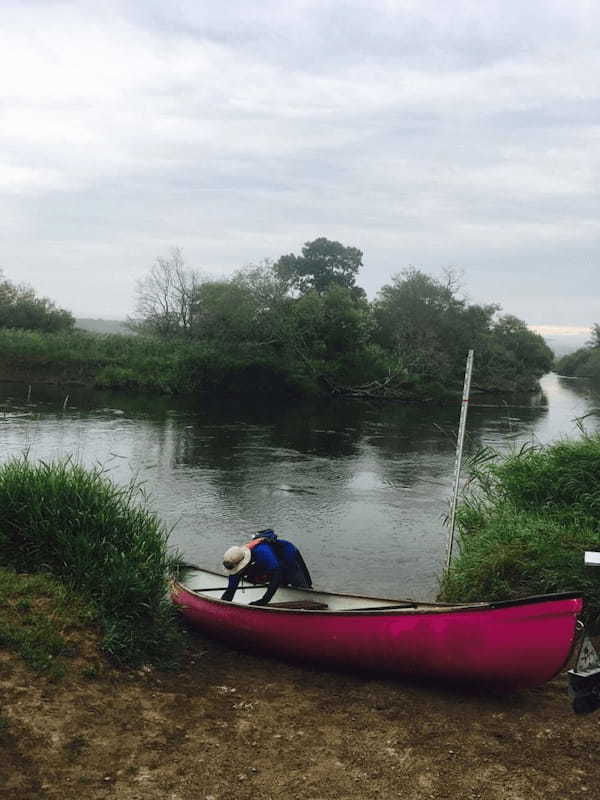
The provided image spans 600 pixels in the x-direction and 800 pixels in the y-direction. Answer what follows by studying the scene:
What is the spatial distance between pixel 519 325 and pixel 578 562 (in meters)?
53.4

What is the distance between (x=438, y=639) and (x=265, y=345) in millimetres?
38031

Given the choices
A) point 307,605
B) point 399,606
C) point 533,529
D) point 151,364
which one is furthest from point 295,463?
point 151,364

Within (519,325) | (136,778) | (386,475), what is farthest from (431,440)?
(519,325)

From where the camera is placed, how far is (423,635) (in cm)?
706

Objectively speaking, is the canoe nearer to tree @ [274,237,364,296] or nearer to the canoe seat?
the canoe seat

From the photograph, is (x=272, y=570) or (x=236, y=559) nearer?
(x=236, y=559)

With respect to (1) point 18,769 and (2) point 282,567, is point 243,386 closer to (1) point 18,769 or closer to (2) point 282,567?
(2) point 282,567

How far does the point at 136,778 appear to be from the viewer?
5.55m

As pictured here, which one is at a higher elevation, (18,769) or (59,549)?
(59,549)

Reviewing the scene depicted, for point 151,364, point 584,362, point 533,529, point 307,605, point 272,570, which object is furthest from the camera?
point 584,362

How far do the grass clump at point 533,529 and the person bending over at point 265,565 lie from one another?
1999 mm

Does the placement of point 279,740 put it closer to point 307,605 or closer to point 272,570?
point 307,605

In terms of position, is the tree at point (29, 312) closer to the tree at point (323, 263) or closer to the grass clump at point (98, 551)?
the tree at point (323, 263)

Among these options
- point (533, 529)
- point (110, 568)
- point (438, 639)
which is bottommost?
point (438, 639)
